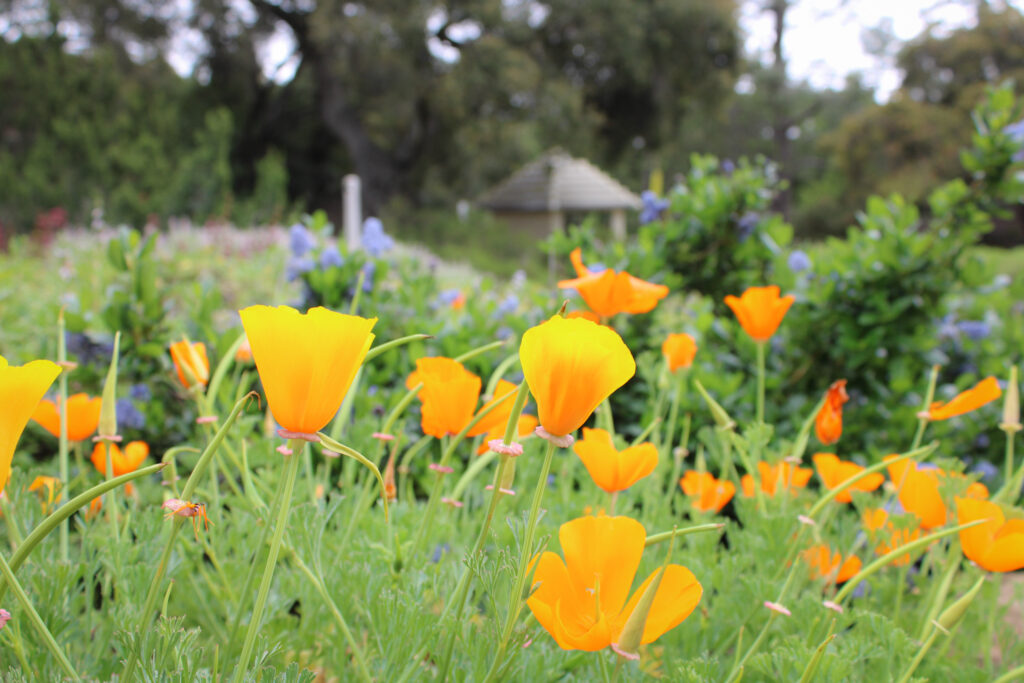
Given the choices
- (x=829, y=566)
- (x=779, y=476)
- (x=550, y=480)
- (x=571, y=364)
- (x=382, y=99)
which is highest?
(x=382, y=99)

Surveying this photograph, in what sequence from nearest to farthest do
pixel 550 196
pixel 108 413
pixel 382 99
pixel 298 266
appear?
pixel 108 413
pixel 298 266
pixel 382 99
pixel 550 196

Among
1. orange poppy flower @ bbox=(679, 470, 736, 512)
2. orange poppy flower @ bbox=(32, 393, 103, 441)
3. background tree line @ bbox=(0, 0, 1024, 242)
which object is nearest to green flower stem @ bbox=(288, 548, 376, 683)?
orange poppy flower @ bbox=(32, 393, 103, 441)

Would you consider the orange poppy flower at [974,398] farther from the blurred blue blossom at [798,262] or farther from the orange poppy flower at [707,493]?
the blurred blue blossom at [798,262]

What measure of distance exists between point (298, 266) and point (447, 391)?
160 cm

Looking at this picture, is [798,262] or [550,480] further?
[798,262]

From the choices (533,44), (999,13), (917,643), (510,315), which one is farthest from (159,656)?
(999,13)

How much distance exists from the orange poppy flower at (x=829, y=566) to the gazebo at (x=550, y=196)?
16800 mm

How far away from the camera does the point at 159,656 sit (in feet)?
1.83

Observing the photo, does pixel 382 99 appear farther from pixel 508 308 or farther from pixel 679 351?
pixel 679 351

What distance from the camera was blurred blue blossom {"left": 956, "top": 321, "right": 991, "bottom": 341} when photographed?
2.60 metres

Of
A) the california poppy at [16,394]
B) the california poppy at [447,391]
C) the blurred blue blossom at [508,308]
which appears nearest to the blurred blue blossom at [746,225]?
the blurred blue blossom at [508,308]

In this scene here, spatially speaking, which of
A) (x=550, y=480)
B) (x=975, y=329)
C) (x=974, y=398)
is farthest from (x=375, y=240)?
(x=975, y=329)

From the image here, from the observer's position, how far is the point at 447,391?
73 cm

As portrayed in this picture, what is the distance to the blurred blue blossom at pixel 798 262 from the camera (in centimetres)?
236
